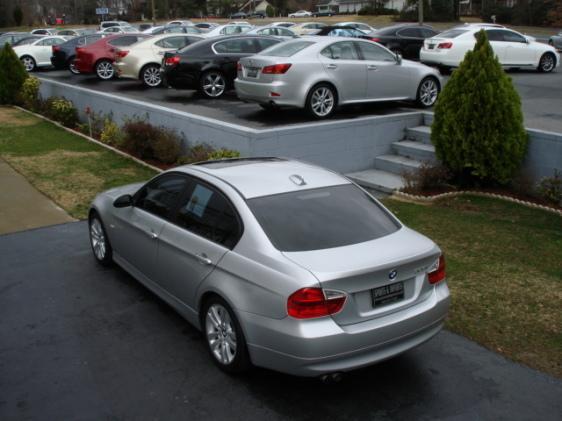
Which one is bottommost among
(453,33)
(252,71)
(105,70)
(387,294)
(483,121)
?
(387,294)

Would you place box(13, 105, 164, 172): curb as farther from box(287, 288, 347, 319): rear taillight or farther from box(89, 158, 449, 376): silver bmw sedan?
box(287, 288, 347, 319): rear taillight

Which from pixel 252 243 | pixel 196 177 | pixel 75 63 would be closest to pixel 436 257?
pixel 252 243

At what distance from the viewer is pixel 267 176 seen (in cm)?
571

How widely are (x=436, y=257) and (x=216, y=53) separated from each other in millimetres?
12965

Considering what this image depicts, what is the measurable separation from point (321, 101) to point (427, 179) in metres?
3.10

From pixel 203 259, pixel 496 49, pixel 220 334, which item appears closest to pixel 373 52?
pixel 203 259

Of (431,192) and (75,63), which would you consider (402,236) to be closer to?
(431,192)

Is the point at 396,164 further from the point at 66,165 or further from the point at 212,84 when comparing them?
the point at 212,84

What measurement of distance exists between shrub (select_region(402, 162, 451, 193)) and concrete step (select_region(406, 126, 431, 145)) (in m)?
1.44

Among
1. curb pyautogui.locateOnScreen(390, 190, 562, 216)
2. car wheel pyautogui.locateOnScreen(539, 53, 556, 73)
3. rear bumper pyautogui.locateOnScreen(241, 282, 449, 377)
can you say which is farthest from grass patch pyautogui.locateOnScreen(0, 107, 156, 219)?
car wheel pyautogui.locateOnScreen(539, 53, 556, 73)

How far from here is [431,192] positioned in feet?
34.0

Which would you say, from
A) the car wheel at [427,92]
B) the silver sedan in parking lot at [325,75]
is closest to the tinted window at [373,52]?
the silver sedan in parking lot at [325,75]

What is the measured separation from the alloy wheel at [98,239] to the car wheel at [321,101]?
5806 millimetres

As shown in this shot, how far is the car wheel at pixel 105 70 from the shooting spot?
22500mm
